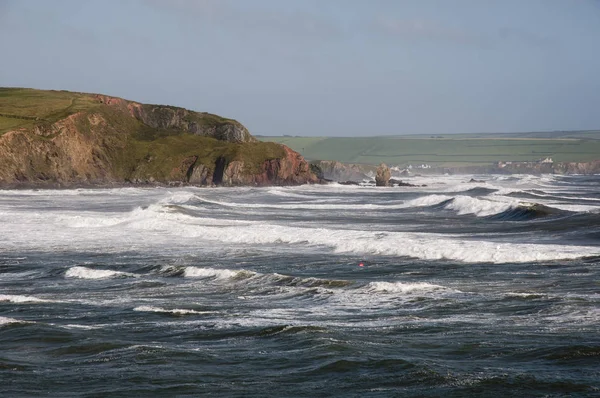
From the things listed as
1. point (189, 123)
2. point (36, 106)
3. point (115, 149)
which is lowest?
point (115, 149)

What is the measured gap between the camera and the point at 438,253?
37875 mm

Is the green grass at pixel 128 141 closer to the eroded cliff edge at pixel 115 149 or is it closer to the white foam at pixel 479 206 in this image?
the eroded cliff edge at pixel 115 149

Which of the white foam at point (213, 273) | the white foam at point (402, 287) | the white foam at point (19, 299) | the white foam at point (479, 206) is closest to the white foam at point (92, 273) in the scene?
the white foam at point (213, 273)

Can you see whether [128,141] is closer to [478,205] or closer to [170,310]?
[478,205]

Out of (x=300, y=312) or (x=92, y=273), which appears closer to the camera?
(x=300, y=312)

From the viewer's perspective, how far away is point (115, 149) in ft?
435

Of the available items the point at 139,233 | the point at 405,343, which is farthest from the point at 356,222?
the point at 405,343

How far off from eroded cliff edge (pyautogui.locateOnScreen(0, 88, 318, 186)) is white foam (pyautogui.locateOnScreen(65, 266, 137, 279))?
84.3 metres

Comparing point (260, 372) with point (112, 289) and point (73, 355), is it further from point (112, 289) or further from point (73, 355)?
point (112, 289)

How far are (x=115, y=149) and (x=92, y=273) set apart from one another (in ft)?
334

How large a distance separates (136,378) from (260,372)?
2.14 metres

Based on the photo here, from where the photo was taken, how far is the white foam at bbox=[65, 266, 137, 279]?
106 feet

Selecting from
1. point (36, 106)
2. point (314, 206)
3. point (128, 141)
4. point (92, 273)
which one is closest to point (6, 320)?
point (92, 273)

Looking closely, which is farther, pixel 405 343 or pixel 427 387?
pixel 405 343
